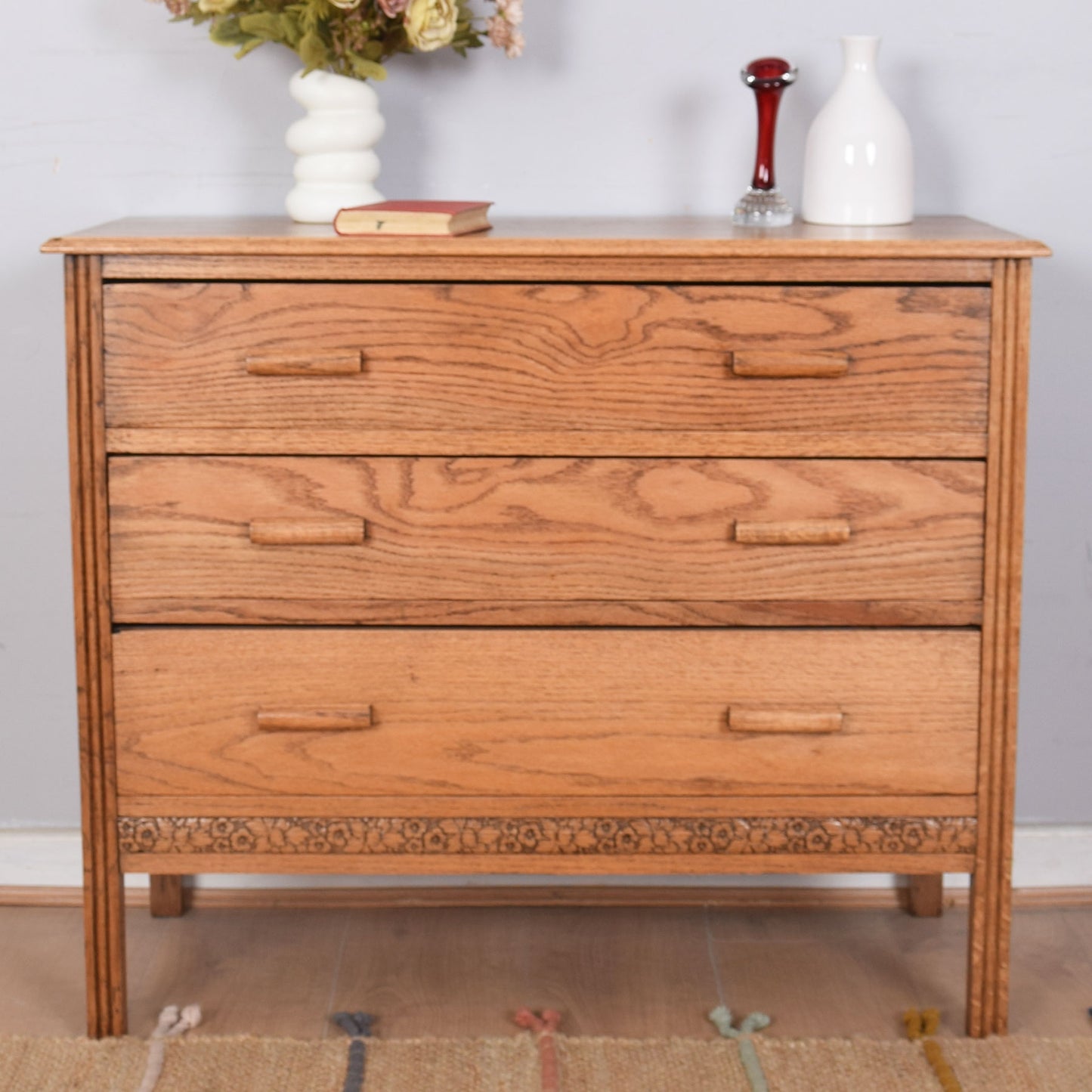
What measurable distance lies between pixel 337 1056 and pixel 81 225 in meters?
1.16

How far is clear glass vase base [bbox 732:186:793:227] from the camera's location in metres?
1.91

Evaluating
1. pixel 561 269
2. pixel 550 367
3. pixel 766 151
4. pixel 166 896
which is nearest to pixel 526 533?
pixel 550 367

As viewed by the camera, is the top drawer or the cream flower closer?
the top drawer

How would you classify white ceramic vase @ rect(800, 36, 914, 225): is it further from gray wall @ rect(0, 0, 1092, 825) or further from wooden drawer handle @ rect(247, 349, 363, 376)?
wooden drawer handle @ rect(247, 349, 363, 376)

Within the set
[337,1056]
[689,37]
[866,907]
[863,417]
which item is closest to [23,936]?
[337,1056]

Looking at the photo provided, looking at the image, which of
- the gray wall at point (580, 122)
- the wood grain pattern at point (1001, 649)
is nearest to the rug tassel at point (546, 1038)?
the wood grain pattern at point (1001, 649)

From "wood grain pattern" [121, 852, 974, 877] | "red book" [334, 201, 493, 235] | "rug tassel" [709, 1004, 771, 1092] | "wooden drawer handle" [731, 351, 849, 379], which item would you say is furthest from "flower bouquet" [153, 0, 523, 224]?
"rug tassel" [709, 1004, 771, 1092]

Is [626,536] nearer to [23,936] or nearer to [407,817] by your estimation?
[407,817]

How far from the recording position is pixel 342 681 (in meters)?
1.75

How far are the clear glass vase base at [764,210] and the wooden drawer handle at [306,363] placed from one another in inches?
21.7

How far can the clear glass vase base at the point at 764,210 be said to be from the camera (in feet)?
6.27

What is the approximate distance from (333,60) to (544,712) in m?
0.87

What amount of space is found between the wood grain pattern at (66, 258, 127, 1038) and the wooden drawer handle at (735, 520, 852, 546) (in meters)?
0.73

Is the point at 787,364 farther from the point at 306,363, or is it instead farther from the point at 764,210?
the point at 306,363
